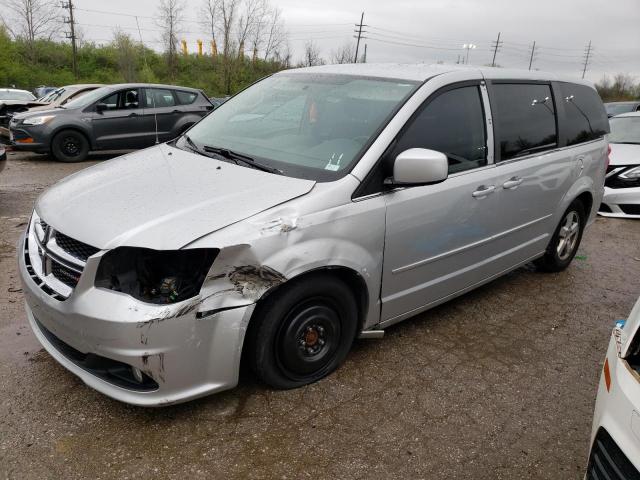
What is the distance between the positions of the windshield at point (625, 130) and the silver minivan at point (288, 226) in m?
5.08

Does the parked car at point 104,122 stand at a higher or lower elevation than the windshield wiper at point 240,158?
lower

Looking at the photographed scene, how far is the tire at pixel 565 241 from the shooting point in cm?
468

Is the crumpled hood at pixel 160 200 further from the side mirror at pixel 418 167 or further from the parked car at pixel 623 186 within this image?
the parked car at pixel 623 186

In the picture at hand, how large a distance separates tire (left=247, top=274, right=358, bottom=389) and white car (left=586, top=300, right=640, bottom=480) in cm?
134

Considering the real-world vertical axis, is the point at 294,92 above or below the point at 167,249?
above

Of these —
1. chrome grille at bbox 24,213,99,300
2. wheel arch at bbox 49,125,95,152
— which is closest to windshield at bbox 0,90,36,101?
wheel arch at bbox 49,125,95,152

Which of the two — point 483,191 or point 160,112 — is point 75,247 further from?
point 160,112

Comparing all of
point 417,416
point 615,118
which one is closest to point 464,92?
point 417,416

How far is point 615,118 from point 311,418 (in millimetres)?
8697

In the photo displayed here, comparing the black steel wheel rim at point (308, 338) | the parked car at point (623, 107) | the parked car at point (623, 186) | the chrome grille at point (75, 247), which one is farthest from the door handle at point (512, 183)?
the parked car at point (623, 107)

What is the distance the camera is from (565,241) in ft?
15.8

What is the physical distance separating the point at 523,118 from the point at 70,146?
367 inches

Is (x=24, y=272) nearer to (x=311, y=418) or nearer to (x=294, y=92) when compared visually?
(x=311, y=418)

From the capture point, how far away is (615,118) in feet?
29.4
